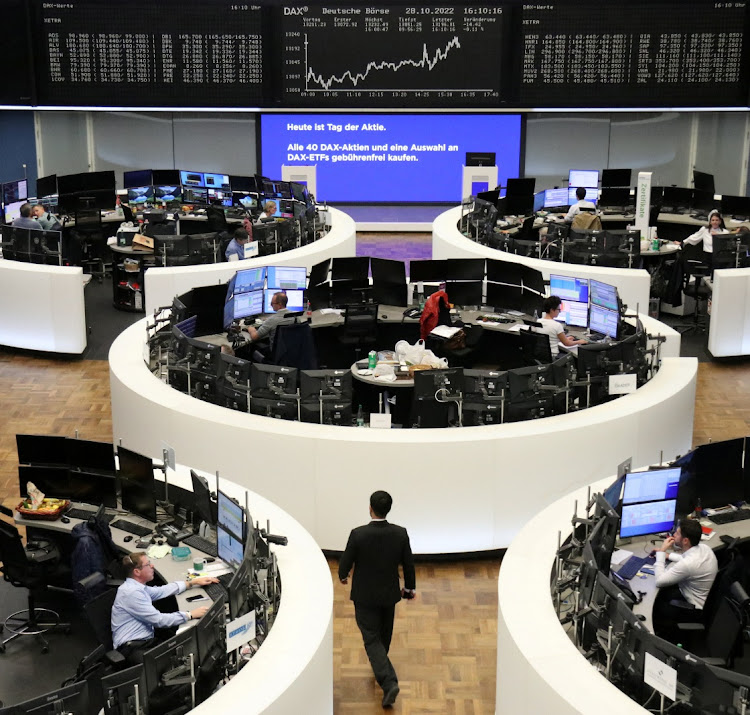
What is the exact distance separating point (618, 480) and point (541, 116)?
41.4 feet

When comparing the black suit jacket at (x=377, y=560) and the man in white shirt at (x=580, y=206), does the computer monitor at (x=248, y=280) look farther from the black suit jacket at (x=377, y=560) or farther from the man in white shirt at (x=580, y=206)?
the man in white shirt at (x=580, y=206)

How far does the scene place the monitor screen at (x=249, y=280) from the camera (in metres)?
10.5

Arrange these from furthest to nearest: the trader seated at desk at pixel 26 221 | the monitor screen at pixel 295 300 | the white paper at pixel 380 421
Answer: the trader seated at desk at pixel 26 221 → the monitor screen at pixel 295 300 → the white paper at pixel 380 421

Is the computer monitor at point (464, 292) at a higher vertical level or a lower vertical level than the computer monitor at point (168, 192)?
lower

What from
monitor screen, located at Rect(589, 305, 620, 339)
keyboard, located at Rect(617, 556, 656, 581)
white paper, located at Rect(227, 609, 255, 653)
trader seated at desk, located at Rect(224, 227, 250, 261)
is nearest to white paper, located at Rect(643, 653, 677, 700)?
keyboard, located at Rect(617, 556, 656, 581)

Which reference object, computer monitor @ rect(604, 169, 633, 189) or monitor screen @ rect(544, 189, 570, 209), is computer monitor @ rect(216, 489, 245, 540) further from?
computer monitor @ rect(604, 169, 633, 189)

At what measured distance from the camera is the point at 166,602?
6.63 m

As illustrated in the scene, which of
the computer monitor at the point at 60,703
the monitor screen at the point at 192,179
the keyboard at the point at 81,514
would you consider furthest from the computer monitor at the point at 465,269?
the computer monitor at the point at 60,703

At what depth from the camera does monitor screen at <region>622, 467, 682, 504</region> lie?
6.67 meters

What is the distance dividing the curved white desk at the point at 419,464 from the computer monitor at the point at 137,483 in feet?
3.36

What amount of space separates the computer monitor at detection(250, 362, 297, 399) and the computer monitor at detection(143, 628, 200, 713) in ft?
10.0

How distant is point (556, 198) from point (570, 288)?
572 centimetres

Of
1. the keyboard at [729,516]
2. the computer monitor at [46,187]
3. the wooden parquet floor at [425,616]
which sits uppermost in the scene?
the computer monitor at [46,187]

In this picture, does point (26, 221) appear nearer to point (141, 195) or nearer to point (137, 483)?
point (141, 195)
